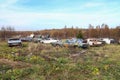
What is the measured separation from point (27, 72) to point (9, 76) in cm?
137

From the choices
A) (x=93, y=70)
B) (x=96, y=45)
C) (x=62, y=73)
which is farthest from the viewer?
(x=96, y=45)

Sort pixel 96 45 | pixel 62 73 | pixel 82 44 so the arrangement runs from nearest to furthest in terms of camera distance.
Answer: pixel 62 73 < pixel 82 44 < pixel 96 45

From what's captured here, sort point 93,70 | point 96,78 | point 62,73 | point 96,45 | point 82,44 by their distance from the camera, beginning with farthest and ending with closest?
point 96,45
point 82,44
point 93,70
point 62,73
point 96,78

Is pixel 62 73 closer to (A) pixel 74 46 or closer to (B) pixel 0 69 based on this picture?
(B) pixel 0 69

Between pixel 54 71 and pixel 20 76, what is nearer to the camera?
pixel 20 76

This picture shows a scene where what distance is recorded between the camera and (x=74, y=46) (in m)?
37.8

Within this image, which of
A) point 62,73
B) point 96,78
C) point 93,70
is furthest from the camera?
point 93,70

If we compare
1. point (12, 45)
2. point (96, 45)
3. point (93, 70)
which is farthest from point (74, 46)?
point (93, 70)

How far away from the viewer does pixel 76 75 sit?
12.9m

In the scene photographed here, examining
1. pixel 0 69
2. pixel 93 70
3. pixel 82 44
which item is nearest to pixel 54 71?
pixel 93 70

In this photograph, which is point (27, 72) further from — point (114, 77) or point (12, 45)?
point (12, 45)

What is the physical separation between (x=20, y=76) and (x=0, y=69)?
2.60m

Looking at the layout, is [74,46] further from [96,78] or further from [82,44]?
[96,78]

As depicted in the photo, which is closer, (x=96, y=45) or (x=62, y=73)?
(x=62, y=73)
